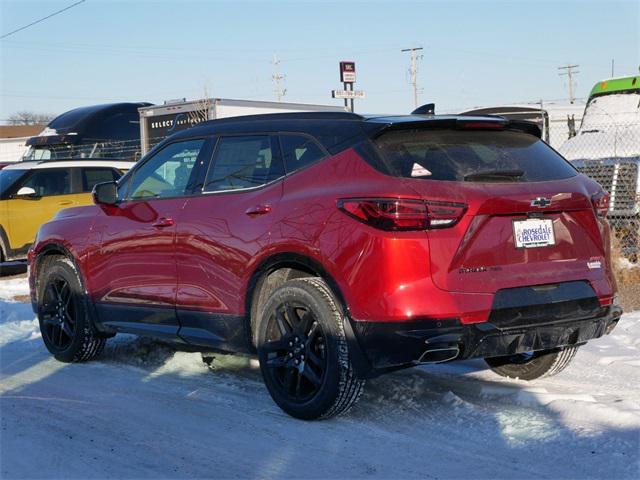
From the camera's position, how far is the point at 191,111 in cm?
1922

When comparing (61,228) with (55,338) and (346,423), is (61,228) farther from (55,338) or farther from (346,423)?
(346,423)

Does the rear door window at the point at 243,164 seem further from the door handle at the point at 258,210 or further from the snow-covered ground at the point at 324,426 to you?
the snow-covered ground at the point at 324,426

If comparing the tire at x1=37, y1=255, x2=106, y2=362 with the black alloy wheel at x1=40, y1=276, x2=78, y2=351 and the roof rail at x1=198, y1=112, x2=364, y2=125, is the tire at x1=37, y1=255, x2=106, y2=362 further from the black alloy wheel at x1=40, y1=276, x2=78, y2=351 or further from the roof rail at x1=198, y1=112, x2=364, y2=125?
the roof rail at x1=198, y1=112, x2=364, y2=125

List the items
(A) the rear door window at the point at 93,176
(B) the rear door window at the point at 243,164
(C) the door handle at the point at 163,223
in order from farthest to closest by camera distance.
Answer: (A) the rear door window at the point at 93,176 < (C) the door handle at the point at 163,223 < (B) the rear door window at the point at 243,164

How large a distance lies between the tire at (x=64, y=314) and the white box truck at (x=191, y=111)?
34.5 ft

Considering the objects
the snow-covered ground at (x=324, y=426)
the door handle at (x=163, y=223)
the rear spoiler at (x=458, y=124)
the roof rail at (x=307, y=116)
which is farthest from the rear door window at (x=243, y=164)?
the snow-covered ground at (x=324, y=426)

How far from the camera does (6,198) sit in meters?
14.4

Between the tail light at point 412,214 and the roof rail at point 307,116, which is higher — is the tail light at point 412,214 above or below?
below

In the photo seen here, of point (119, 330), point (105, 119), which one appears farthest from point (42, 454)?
point (105, 119)

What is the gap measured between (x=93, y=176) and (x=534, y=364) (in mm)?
11075

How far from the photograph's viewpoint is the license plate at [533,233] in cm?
465

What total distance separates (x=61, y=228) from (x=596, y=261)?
168 inches

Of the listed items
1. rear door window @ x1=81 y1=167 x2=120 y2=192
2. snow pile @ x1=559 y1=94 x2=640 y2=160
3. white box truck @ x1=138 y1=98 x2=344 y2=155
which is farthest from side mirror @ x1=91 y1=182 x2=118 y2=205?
white box truck @ x1=138 y1=98 x2=344 y2=155

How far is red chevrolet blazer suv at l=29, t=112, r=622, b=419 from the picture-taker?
14.6 ft
